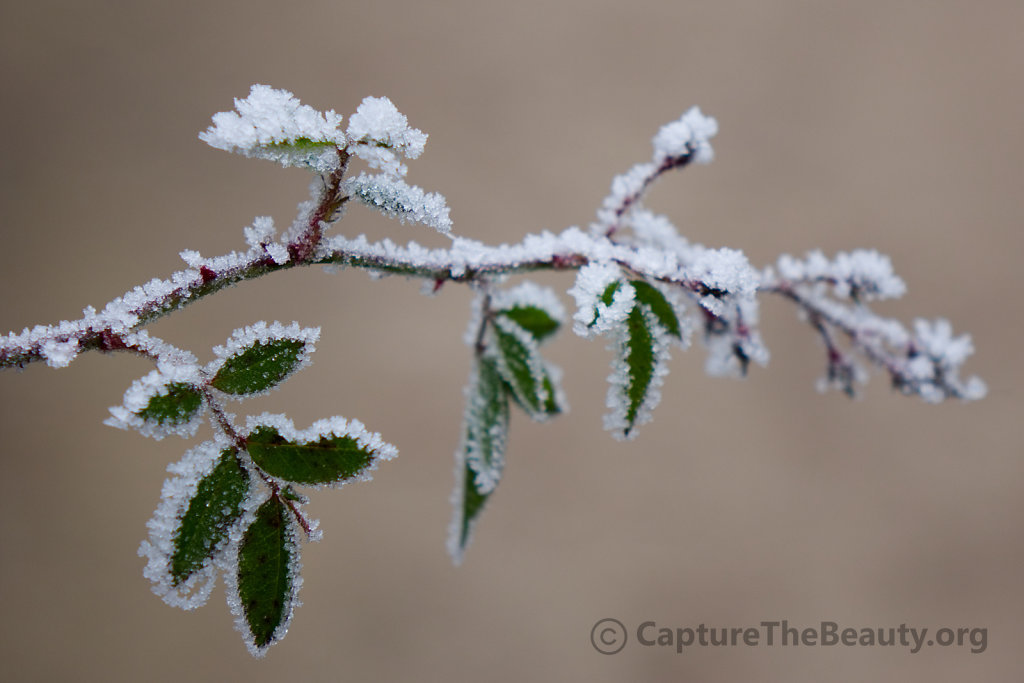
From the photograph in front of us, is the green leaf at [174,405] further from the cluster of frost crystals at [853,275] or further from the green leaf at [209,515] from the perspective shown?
the cluster of frost crystals at [853,275]

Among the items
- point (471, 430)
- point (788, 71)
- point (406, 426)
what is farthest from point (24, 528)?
point (788, 71)

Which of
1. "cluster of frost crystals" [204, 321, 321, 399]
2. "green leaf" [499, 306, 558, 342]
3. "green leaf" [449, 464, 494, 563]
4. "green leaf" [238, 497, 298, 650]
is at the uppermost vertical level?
"green leaf" [499, 306, 558, 342]

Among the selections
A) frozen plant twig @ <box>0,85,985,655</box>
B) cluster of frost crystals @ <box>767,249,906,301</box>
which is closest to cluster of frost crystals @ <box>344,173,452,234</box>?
frozen plant twig @ <box>0,85,985,655</box>

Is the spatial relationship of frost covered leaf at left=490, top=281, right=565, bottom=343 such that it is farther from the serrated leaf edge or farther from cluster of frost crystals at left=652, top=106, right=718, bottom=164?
cluster of frost crystals at left=652, top=106, right=718, bottom=164

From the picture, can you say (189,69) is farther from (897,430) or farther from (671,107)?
(897,430)

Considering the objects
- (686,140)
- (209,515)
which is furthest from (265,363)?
(686,140)

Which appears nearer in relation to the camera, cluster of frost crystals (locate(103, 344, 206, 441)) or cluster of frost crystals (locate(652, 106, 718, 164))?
cluster of frost crystals (locate(103, 344, 206, 441))

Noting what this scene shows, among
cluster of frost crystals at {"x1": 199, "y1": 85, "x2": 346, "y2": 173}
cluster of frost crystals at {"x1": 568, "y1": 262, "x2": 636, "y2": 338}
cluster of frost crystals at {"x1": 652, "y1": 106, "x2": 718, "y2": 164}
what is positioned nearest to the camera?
cluster of frost crystals at {"x1": 199, "y1": 85, "x2": 346, "y2": 173}
